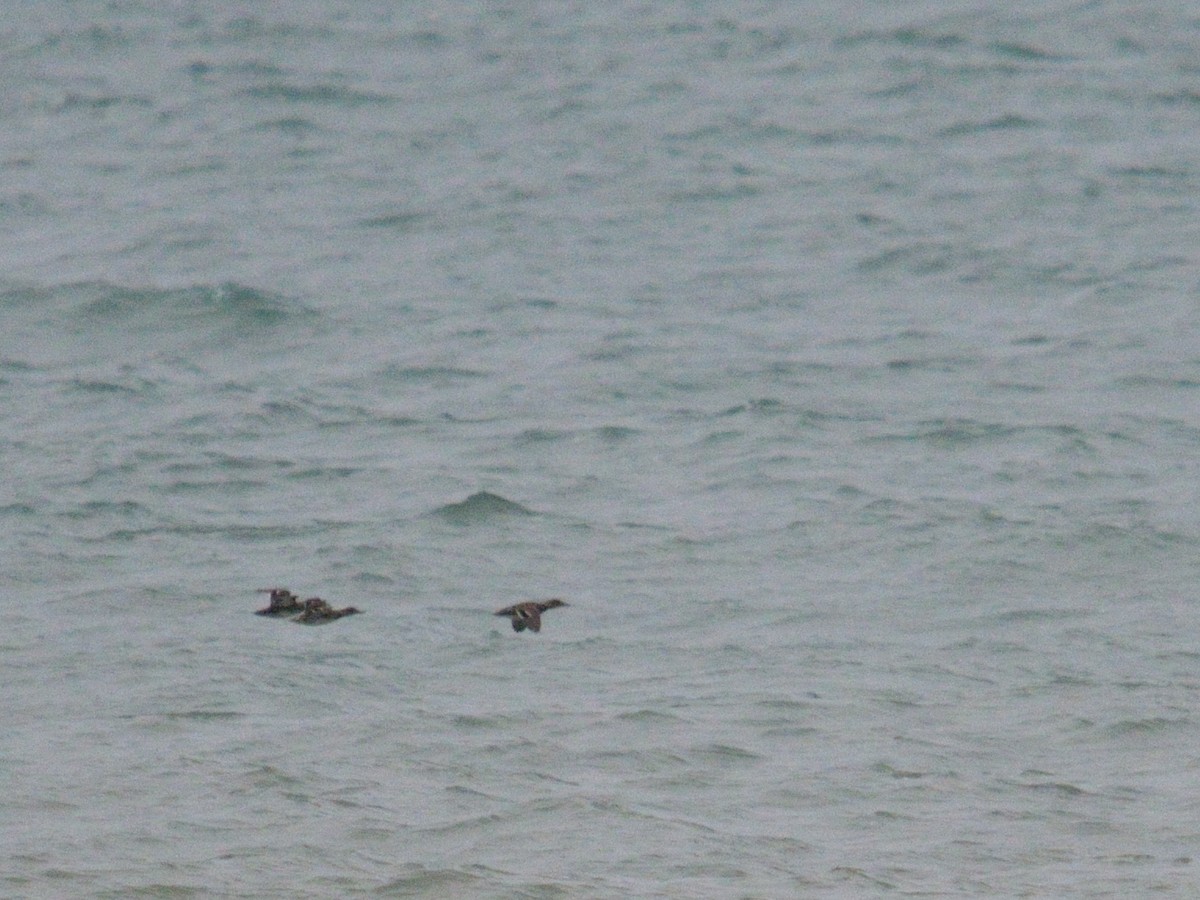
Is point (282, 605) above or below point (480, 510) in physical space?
below

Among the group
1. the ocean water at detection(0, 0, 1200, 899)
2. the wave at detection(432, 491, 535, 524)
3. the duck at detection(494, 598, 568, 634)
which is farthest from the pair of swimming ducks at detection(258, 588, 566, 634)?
the wave at detection(432, 491, 535, 524)

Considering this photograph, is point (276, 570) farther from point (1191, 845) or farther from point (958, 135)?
point (958, 135)

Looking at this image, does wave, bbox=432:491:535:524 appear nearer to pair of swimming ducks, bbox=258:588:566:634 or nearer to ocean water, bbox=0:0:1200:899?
ocean water, bbox=0:0:1200:899

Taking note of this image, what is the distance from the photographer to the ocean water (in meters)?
9.01

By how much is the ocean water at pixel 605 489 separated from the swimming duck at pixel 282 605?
0.17 meters

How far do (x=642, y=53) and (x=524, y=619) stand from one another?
72.2 ft

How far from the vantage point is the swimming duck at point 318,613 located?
11.0m

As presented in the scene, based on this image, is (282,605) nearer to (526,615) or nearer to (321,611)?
(321,611)

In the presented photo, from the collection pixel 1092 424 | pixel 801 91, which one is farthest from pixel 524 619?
pixel 801 91

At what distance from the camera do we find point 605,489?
13797 mm

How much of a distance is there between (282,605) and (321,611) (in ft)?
0.66

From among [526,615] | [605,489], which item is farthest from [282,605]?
[605,489]

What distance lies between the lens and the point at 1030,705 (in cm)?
1023

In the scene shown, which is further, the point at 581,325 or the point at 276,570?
the point at 581,325
